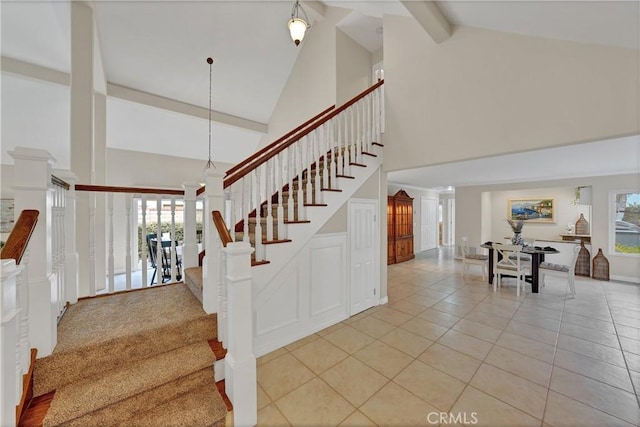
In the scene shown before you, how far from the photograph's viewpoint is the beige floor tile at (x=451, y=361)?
2145 millimetres

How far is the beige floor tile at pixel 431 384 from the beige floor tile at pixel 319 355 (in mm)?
591

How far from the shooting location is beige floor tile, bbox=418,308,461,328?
10.2ft

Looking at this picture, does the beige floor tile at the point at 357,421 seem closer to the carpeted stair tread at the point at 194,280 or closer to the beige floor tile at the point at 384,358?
the beige floor tile at the point at 384,358

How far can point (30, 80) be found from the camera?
385 cm

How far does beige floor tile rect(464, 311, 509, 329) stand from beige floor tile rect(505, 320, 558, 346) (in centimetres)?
7

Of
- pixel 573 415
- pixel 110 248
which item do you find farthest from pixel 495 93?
pixel 110 248

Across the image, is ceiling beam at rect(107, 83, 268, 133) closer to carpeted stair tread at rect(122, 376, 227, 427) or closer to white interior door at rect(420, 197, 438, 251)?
carpeted stair tread at rect(122, 376, 227, 427)

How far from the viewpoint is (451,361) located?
2314mm

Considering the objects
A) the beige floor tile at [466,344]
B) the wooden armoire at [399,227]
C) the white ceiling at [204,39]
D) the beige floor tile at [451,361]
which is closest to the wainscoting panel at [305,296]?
the beige floor tile at [451,361]

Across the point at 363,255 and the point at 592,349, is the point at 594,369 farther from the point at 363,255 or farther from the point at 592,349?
the point at 363,255

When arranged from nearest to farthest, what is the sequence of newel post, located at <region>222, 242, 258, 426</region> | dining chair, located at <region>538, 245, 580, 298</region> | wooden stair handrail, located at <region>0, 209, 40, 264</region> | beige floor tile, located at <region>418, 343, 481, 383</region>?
1. wooden stair handrail, located at <region>0, 209, 40, 264</region>
2. newel post, located at <region>222, 242, 258, 426</region>
3. beige floor tile, located at <region>418, 343, 481, 383</region>
4. dining chair, located at <region>538, 245, 580, 298</region>

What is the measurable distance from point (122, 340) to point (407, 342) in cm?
257

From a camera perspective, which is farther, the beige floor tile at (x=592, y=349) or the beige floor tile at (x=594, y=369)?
the beige floor tile at (x=592, y=349)

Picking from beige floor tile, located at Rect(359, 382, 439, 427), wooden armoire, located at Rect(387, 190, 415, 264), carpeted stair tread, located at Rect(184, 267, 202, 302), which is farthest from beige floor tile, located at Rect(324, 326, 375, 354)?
wooden armoire, located at Rect(387, 190, 415, 264)
